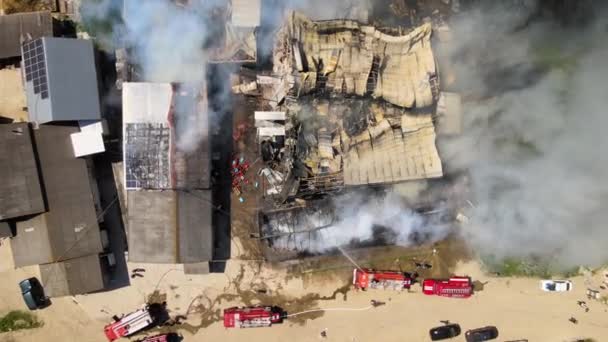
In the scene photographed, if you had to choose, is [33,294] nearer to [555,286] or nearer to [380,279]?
[380,279]

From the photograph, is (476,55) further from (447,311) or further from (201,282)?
(201,282)

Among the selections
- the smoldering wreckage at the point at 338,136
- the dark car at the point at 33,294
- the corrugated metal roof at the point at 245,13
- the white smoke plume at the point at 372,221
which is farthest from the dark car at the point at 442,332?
the dark car at the point at 33,294

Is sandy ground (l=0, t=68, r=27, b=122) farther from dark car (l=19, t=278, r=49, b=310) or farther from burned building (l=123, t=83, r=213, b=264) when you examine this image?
dark car (l=19, t=278, r=49, b=310)

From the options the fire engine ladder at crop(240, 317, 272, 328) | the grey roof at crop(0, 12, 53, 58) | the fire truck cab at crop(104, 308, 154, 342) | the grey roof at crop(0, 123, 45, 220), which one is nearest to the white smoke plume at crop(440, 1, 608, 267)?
the fire engine ladder at crop(240, 317, 272, 328)

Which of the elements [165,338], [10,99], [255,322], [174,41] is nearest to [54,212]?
[10,99]

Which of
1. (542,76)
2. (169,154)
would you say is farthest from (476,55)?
(169,154)
